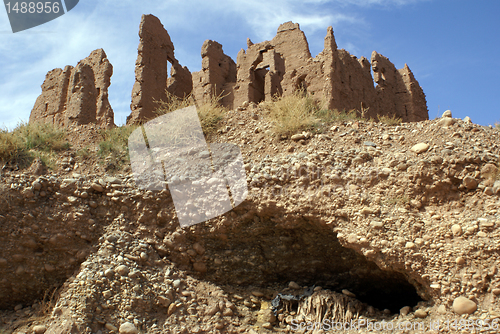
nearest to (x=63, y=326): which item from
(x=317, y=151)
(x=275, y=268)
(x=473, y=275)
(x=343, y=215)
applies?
(x=275, y=268)

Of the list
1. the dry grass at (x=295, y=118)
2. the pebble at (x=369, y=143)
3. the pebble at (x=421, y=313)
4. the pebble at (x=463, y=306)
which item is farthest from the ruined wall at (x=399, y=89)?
the pebble at (x=463, y=306)

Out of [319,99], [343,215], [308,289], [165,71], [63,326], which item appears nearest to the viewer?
[63,326]

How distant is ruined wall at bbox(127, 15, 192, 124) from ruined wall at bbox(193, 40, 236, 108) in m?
→ 1.78

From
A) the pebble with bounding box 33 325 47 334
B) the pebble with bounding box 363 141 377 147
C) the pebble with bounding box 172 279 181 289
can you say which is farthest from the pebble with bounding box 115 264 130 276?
the pebble with bounding box 363 141 377 147

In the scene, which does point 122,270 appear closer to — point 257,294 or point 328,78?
point 257,294

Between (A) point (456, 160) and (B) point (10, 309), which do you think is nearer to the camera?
(A) point (456, 160)

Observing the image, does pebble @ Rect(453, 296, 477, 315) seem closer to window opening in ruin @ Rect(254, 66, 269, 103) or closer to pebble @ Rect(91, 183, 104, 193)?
pebble @ Rect(91, 183, 104, 193)

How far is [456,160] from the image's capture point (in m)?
4.83

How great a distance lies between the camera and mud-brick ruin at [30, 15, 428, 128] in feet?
38.0

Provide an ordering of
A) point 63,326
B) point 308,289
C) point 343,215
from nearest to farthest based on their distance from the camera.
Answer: point 63,326
point 343,215
point 308,289

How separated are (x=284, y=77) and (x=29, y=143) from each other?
7604 mm

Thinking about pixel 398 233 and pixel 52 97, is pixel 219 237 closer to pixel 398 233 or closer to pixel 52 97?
pixel 398 233

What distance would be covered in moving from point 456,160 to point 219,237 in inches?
131

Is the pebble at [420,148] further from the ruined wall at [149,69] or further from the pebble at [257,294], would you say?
the ruined wall at [149,69]
